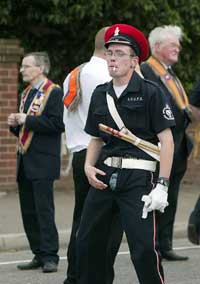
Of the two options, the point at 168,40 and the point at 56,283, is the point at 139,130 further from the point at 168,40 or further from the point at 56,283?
the point at 168,40

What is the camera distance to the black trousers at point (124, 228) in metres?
5.47

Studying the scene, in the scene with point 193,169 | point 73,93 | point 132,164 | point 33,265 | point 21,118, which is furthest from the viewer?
point 193,169

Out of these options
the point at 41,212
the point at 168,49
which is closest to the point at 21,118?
the point at 41,212

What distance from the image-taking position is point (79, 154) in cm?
663

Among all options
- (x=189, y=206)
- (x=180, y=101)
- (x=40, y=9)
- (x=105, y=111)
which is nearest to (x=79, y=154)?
(x=105, y=111)

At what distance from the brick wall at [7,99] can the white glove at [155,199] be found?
6.98 m

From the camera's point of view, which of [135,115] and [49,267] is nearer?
[135,115]

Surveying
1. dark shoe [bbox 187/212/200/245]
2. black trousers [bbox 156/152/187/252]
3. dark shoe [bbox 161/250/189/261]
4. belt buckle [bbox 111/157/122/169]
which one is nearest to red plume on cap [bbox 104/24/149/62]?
belt buckle [bbox 111/157/122/169]

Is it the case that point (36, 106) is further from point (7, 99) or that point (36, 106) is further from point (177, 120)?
point (7, 99)

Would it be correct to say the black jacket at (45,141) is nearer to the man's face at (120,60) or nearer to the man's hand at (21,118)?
the man's hand at (21,118)

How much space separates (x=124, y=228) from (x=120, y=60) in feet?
3.53

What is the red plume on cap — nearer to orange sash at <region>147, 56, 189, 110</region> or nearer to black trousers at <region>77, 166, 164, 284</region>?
black trousers at <region>77, 166, 164, 284</region>

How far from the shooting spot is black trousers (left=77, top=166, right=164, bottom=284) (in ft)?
18.0

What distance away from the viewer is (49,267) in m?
7.67
